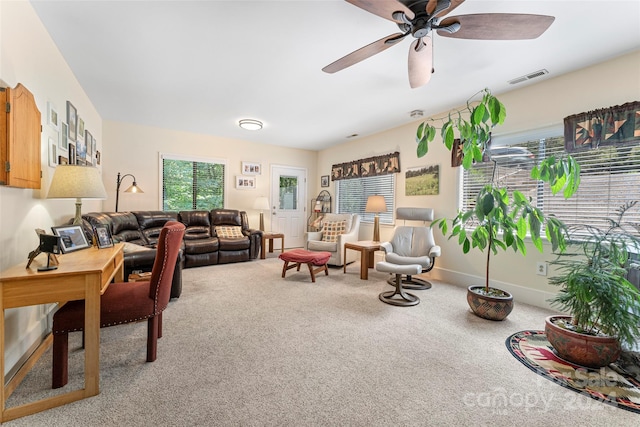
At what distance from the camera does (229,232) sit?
520 centimetres

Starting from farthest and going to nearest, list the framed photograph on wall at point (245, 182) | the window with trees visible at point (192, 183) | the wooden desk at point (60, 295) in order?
1. the framed photograph on wall at point (245, 182)
2. the window with trees visible at point (192, 183)
3. the wooden desk at point (60, 295)

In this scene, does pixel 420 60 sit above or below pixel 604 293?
above

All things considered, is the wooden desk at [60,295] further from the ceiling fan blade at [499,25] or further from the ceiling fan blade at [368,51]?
the ceiling fan blade at [499,25]

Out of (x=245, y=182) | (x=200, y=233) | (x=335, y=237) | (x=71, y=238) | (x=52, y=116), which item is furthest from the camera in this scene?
(x=245, y=182)

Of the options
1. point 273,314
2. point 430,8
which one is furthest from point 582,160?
point 273,314

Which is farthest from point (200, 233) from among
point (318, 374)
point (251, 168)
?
point (318, 374)

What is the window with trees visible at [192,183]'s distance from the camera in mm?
5293

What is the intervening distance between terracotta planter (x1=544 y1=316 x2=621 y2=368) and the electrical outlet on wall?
125 centimetres

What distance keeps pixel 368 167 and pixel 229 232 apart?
9.98 feet

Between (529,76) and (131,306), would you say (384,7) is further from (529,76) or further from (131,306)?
(131,306)

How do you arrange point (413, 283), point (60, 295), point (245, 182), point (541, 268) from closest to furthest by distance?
point (60, 295) < point (541, 268) < point (413, 283) < point (245, 182)

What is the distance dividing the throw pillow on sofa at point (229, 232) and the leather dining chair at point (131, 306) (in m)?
3.17

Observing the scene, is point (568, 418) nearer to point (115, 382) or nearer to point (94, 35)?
point (115, 382)

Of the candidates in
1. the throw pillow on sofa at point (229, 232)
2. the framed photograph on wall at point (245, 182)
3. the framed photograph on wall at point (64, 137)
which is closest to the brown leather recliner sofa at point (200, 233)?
the throw pillow on sofa at point (229, 232)
